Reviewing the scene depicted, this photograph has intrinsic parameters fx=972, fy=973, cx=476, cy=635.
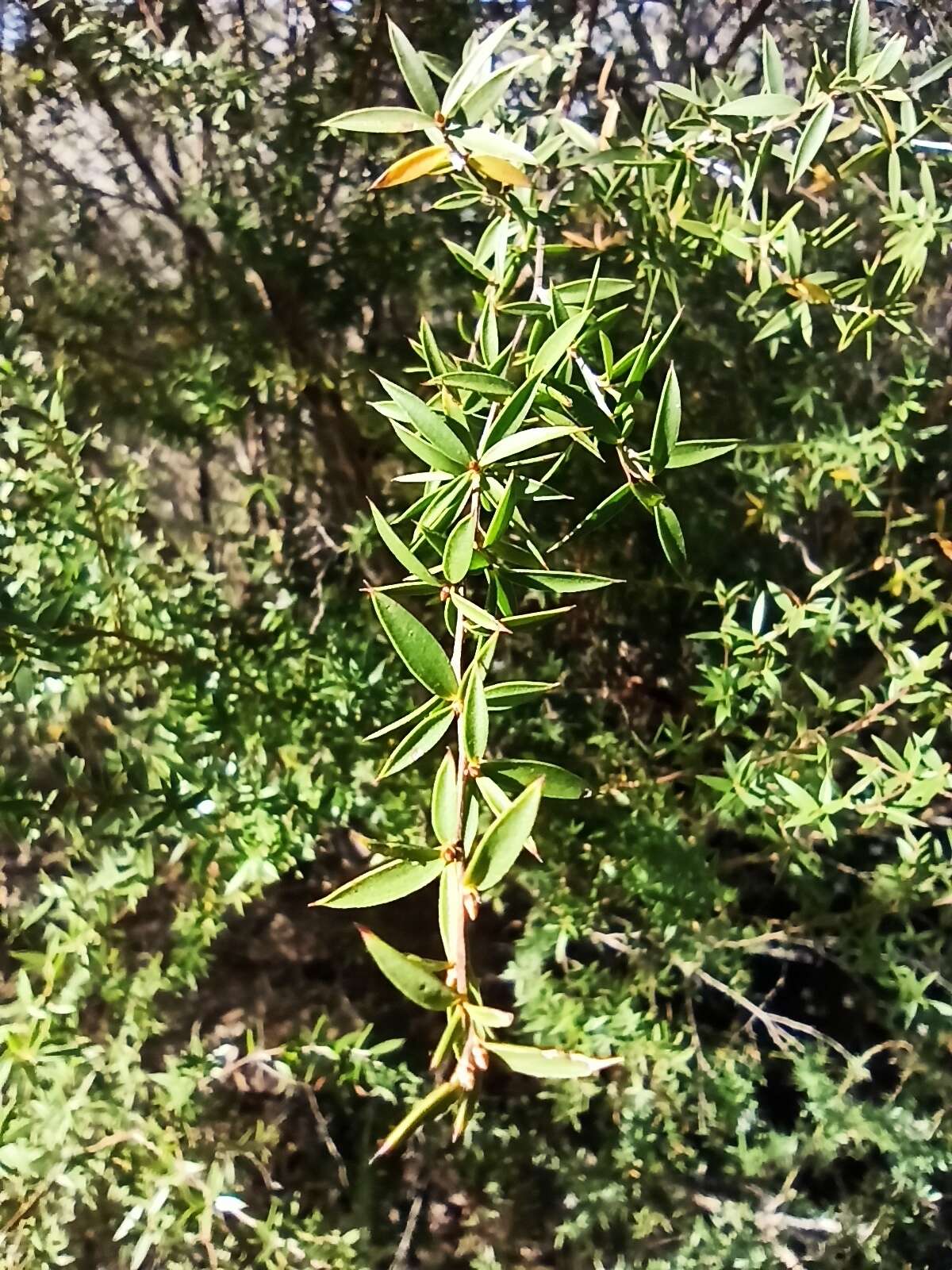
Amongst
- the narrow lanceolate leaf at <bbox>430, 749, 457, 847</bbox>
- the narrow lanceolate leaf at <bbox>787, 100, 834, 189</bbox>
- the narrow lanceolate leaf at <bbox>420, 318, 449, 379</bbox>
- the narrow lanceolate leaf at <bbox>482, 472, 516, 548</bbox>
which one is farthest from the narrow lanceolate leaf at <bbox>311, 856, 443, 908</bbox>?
the narrow lanceolate leaf at <bbox>787, 100, 834, 189</bbox>

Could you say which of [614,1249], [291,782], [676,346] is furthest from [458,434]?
[614,1249]

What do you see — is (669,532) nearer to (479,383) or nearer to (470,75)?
(479,383)

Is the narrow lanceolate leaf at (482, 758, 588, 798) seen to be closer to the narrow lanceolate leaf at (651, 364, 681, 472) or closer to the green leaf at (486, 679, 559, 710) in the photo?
the green leaf at (486, 679, 559, 710)

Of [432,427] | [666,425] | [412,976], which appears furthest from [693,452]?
[412,976]

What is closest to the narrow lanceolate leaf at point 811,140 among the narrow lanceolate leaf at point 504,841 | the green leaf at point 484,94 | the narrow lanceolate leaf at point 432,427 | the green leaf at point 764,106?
the green leaf at point 764,106

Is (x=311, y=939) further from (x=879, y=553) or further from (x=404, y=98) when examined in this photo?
(x=404, y=98)

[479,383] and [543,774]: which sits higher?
[479,383]
